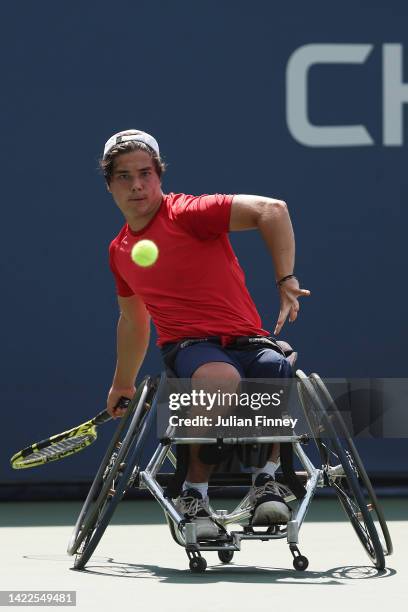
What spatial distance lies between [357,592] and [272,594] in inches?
8.5

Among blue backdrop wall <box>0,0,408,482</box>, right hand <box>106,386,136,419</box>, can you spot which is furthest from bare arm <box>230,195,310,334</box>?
blue backdrop wall <box>0,0,408,482</box>

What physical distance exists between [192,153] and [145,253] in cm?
220

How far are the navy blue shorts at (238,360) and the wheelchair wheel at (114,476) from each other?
118mm

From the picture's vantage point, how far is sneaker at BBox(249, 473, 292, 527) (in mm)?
3707

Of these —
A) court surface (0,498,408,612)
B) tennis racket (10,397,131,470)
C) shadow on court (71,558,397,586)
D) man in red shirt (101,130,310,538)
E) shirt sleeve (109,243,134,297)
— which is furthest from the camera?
tennis racket (10,397,131,470)

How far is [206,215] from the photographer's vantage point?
3.91 meters

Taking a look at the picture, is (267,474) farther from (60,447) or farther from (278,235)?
(60,447)

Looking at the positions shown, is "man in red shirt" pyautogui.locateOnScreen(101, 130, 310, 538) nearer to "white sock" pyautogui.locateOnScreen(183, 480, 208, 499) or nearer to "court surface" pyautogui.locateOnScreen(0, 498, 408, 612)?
"white sock" pyautogui.locateOnScreen(183, 480, 208, 499)

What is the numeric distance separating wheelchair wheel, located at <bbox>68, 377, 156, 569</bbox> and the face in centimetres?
52

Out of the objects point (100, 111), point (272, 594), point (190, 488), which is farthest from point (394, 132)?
point (272, 594)

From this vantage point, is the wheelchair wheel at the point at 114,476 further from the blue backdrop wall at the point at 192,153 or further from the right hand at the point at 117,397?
the blue backdrop wall at the point at 192,153

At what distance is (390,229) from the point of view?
623 centimetres

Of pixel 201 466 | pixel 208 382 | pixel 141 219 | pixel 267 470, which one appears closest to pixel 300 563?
pixel 267 470

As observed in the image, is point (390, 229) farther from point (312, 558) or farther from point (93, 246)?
point (312, 558)
